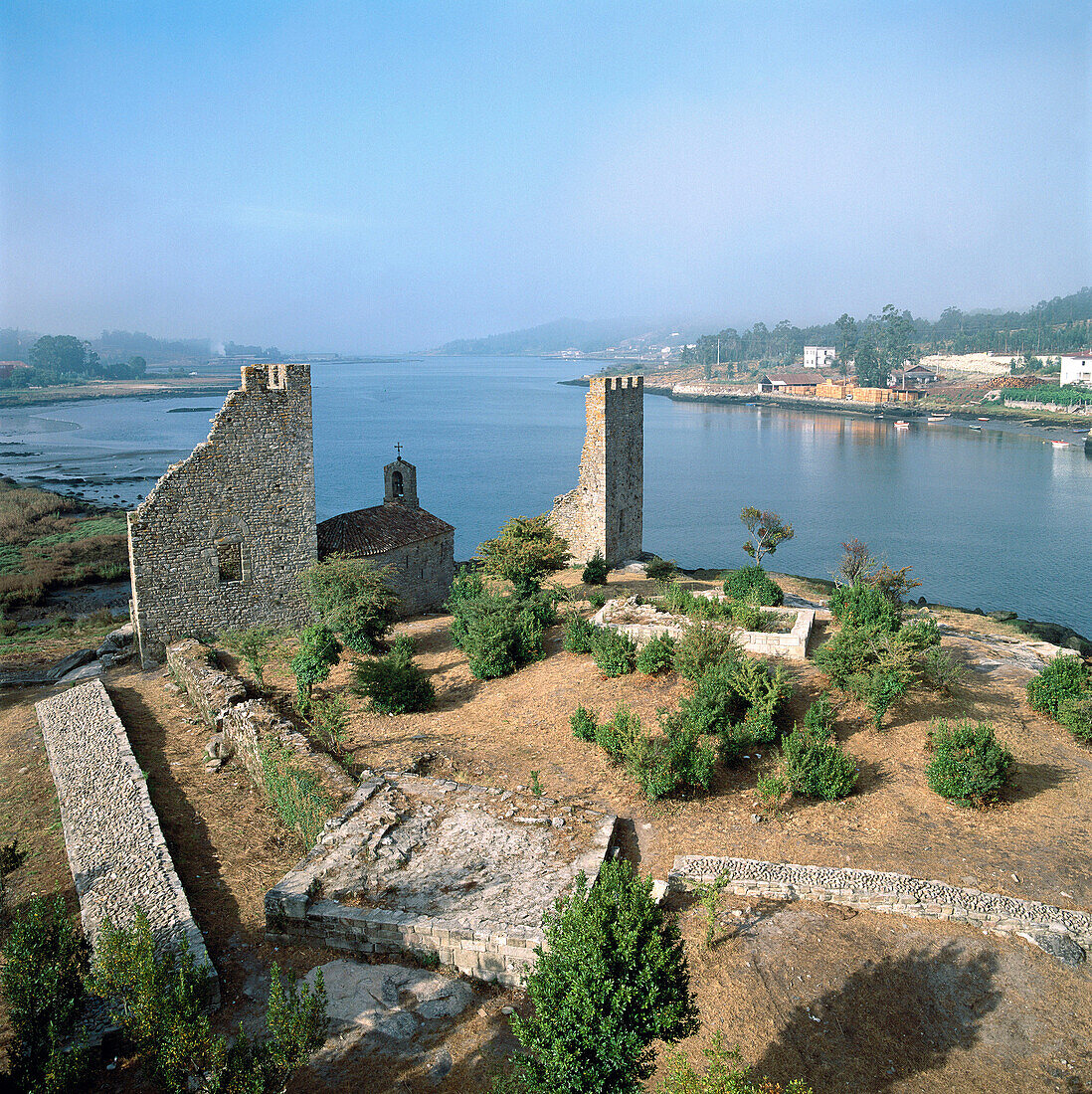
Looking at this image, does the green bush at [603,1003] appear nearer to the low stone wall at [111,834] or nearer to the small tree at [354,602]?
the low stone wall at [111,834]

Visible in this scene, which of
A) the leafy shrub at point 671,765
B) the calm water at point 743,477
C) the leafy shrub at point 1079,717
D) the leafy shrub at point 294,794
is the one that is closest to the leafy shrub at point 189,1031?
the leafy shrub at point 294,794

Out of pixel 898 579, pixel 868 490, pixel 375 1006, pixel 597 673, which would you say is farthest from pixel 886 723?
pixel 868 490

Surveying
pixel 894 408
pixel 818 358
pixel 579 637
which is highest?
pixel 818 358

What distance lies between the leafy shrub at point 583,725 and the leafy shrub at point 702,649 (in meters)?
1.52

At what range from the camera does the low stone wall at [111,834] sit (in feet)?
22.9

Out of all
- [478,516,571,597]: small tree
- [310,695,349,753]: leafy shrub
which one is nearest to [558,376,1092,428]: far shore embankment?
[478,516,571,597]: small tree

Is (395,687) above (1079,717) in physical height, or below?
below

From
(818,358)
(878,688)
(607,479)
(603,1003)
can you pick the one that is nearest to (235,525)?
(607,479)

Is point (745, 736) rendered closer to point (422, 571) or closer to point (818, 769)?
point (818, 769)

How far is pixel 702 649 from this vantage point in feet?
36.4

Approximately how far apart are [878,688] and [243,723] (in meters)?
7.90

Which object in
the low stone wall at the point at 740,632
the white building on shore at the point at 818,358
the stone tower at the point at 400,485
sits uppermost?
the white building on shore at the point at 818,358

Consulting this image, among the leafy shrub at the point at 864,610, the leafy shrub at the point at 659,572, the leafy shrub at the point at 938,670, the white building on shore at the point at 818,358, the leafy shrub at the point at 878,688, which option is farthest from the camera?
the white building on shore at the point at 818,358

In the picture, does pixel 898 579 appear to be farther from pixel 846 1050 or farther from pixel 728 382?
pixel 728 382
